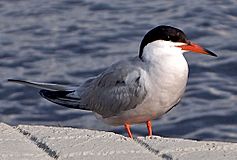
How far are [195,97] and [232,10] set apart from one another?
3039 mm

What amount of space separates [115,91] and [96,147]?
2.52 m

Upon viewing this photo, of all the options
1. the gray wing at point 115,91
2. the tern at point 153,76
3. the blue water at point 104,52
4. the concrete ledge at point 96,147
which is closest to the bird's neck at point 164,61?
the tern at point 153,76

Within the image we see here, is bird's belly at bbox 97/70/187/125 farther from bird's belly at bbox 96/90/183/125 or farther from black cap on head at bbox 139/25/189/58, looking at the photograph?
black cap on head at bbox 139/25/189/58

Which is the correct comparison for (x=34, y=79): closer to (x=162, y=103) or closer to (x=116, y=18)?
(x=116, y=18)

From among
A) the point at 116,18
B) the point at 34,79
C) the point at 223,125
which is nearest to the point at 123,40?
the point at 116,18

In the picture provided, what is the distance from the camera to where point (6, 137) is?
5.30m

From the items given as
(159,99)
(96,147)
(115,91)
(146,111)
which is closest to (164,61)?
(159,99)

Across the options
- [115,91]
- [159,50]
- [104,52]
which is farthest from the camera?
[104,52]

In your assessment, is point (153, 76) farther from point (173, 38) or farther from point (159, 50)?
point (173, 38)

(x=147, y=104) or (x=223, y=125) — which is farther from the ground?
(x=147, y=104)

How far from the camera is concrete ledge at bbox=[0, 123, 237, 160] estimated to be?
4.91 metres

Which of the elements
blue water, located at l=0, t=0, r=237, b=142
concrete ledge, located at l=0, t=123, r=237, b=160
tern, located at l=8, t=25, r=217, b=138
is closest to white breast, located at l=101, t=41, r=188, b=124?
tern, located at l=8, t=25, r=217, b=138

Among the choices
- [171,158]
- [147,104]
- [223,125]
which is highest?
[171,158]

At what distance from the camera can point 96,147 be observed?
5055 millimetres
